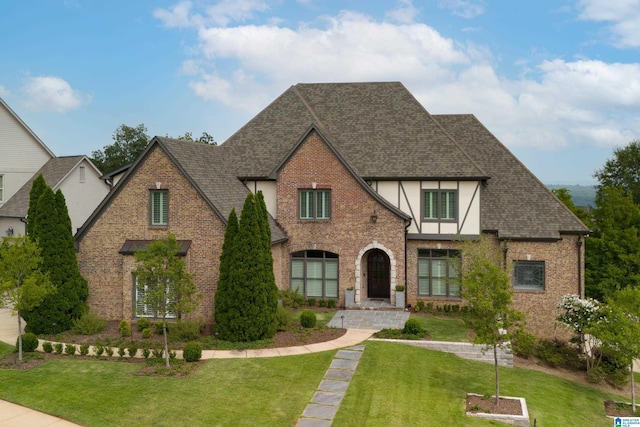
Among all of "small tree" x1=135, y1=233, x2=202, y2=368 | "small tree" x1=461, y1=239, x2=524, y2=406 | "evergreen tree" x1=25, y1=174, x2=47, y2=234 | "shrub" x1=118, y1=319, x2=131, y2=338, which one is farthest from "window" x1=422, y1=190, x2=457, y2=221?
"evergreen tree" x1=25, y1=174, x2=47, y2=234

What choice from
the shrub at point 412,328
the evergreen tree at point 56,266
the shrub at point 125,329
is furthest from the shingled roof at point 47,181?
the shrub at point 412,328

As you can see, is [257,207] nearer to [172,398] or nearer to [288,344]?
[288,344]

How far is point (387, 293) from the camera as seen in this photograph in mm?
28938

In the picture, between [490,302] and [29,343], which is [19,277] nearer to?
[29,343]

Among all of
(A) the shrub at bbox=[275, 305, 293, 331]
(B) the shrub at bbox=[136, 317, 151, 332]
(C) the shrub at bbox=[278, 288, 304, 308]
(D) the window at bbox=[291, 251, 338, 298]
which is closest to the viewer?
(B) the shrub at bbox=[136, 317, 151, 332]

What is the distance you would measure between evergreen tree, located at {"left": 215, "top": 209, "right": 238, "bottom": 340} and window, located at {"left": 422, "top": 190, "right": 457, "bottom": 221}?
10.5 meters

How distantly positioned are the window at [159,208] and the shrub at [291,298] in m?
6.06

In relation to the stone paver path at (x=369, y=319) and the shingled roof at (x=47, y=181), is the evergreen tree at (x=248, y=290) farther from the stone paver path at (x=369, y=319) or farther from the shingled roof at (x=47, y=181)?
the shingled roof at (x=47, y=181)

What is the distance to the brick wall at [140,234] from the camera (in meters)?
23.4

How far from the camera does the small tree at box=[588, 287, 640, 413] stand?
18219 millimetres

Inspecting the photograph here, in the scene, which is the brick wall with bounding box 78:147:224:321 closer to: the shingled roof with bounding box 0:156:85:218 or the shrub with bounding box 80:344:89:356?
the shrub with bounding box 80:344:89:356

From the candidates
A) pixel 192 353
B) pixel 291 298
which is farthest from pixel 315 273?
pixel 192 353

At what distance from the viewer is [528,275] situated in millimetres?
27188

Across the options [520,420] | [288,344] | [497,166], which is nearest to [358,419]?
[520,420]
